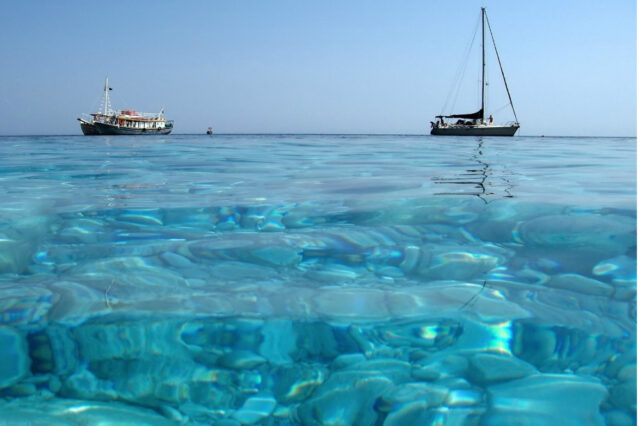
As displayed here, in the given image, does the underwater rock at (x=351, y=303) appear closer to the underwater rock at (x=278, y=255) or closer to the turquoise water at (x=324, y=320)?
the turquoise water at (x=324, y=320)

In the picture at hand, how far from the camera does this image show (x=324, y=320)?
1.26 meters

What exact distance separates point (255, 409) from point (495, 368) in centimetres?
55

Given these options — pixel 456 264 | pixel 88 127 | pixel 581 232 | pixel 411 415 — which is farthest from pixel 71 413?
pixel 88 127

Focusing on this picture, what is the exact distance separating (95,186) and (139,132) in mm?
56283

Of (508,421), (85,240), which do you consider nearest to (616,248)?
(508,421)

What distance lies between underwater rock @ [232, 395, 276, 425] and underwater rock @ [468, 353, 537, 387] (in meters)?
0.45

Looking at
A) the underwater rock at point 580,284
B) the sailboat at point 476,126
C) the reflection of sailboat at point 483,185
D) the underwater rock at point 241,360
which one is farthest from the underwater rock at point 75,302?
the sailboat at point 476,126

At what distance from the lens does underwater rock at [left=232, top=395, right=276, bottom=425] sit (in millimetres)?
956

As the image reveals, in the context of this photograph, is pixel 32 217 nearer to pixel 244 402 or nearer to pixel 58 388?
pixel 58 388

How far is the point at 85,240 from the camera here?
7.06 ft

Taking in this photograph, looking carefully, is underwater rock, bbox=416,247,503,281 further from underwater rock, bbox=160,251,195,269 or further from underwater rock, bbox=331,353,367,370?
underwater rock, bbox=160,251,195,269

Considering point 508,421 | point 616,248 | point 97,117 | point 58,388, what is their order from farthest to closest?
point 97,117 < point 616,248 < point 58,388 < point 508,421

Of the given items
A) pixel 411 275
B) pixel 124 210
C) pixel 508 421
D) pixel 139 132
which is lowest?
pixel 508 421

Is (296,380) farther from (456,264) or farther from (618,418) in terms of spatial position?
(456,264)
